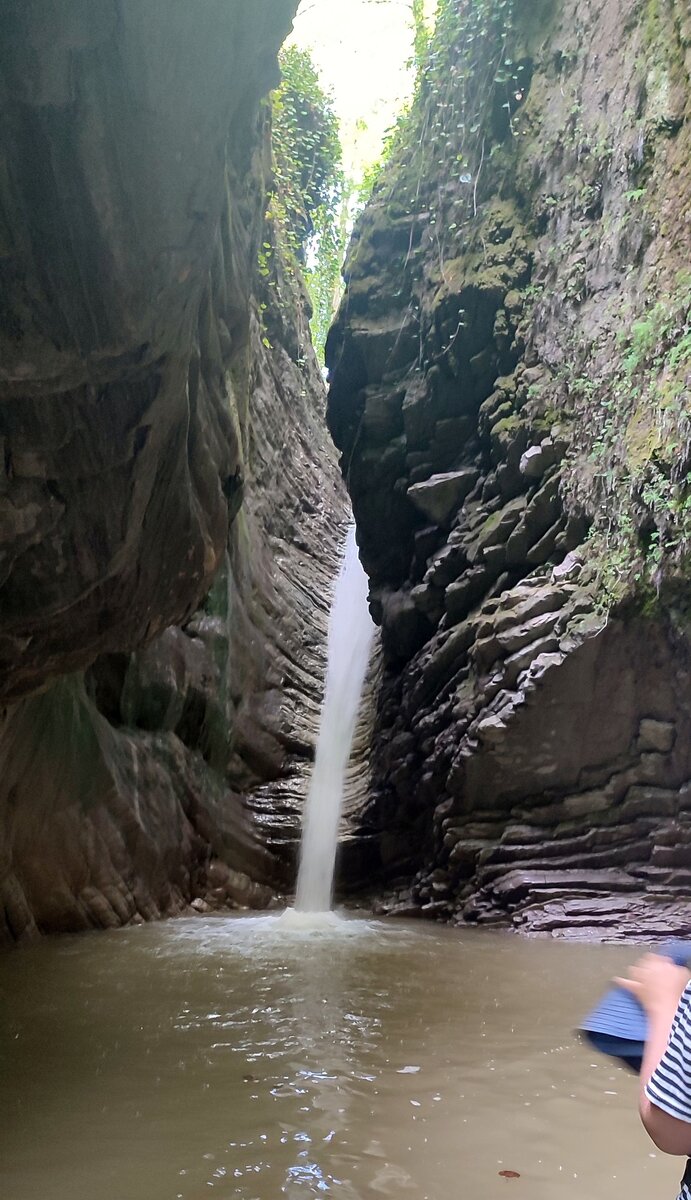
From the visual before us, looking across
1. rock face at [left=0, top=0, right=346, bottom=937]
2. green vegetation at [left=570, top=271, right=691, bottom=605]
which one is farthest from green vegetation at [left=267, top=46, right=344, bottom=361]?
green vegetation at [left=570, top=271, right=691, bottom=605]

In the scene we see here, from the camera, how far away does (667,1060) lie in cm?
124

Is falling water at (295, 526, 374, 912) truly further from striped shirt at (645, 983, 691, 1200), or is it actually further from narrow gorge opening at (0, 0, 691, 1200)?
striped shirt at (645, 983, 691, 1200)

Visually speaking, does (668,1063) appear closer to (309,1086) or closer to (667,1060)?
(667,1060)

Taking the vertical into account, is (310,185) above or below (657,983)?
above

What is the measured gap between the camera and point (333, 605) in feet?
56.8

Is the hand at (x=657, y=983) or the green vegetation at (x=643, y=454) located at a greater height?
the green vegetation at (x=643, y=454)

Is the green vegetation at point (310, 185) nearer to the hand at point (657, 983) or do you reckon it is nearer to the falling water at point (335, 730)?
the falling water at point (335, 730)

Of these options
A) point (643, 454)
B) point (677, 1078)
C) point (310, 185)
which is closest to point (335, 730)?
point (643, 454)

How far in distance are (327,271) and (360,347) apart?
8.75m

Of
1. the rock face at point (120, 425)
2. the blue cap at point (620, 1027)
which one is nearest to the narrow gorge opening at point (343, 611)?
the rock face at point (120, 425)

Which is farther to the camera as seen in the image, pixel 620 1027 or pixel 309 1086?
pixel 309 1086

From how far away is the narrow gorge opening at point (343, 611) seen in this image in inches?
128

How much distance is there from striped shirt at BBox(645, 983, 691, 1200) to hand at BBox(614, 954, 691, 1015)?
0.17ft

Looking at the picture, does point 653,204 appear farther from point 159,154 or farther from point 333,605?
point 333,605
